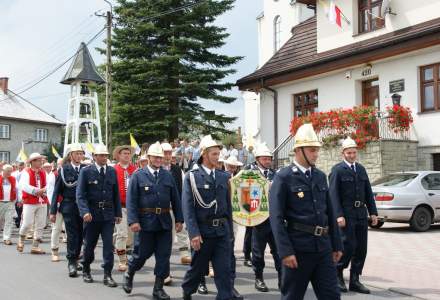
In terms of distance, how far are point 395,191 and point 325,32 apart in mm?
11884

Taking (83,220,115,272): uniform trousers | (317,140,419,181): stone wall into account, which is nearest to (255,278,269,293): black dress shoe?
(83,220,115,272): uniform trousers

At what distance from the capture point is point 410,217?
1488 cm

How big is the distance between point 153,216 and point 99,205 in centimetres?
152

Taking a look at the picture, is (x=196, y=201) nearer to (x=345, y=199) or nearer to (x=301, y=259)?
(x=301, y=259)

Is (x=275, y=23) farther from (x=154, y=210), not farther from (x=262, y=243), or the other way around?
(x=154, y=210)

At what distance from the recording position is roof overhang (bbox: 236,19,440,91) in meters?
Answer: 19.4

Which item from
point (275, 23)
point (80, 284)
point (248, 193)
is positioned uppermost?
point (275, 23)

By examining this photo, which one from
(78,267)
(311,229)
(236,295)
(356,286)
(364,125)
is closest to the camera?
(311,229)

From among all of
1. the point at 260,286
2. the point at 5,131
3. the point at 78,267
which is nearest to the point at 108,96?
the point at 78,267

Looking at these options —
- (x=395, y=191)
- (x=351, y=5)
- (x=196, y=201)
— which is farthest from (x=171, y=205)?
(x=351, y=5)

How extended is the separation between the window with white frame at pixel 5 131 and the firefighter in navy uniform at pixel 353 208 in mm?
60914

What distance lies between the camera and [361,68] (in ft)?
73.9

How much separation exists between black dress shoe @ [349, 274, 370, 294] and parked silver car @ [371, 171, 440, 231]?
23.1ft

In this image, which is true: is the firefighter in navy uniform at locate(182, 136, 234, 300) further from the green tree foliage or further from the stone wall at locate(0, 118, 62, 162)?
the stone wall at locate(0, 118, 62, 162)
